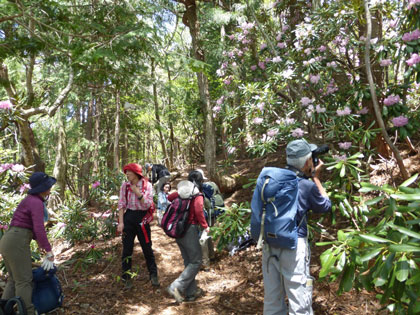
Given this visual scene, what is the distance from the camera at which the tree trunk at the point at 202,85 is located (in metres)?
7.62

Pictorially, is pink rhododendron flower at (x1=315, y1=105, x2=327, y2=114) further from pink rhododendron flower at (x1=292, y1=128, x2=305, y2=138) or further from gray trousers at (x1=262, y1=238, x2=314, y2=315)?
gray trousers at (x1=262, y1=238, x2=314, y2=315)

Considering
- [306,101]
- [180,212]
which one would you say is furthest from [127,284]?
[306,101]

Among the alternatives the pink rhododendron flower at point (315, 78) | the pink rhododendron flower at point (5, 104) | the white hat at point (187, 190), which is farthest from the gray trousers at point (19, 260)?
the pink rhododendron flower at point (315, 78)

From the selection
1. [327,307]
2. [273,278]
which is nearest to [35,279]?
[273,278]

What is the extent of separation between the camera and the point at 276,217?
2.46 meters

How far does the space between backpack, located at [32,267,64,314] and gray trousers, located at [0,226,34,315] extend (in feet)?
0.64

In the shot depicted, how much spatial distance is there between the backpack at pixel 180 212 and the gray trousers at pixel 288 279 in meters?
1.49

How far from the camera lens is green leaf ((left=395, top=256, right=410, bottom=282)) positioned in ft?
4.93

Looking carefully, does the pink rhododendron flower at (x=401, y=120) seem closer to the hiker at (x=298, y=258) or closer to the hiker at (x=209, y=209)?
the hiker at (x=298, y=258)

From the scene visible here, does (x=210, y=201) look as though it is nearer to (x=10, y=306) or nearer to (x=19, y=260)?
(x=19, y=260)

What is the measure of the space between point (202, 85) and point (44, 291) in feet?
19.1

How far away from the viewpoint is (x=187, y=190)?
403 centimetres

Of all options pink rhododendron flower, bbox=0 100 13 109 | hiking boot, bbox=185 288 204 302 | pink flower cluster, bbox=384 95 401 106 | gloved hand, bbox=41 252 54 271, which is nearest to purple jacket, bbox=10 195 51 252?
gloved hand, bbox=41 252 54 271

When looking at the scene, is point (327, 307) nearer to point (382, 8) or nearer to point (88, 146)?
point (382, 8)
